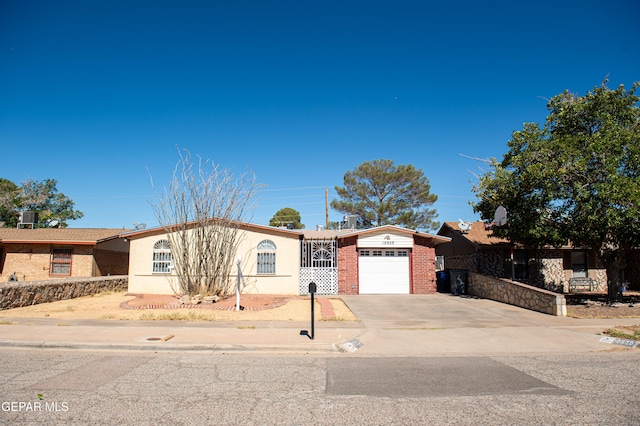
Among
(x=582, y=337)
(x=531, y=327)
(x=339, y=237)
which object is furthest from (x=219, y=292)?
(x=582, y=337)

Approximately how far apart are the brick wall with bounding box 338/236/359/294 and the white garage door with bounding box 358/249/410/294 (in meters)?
0.34

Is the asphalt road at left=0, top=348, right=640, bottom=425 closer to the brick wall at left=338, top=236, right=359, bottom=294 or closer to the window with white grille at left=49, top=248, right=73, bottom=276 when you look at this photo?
the brick wall at left=338, top=236, right=359, bottom=294

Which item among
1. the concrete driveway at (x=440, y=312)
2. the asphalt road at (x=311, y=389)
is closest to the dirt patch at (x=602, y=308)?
the concrete driveway at (x=440, y=312)

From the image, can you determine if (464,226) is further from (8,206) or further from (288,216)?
(8,206)

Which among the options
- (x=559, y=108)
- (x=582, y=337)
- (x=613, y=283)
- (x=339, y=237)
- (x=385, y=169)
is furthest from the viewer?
(x=385, y=169)

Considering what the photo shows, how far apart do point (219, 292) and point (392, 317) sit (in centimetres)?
762

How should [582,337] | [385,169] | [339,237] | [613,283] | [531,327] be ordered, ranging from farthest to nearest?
[385,169] < [339,237] < [613,283] < [531,327] < [582,337]

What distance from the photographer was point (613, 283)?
15141mm

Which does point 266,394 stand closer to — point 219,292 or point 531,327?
point 531,327

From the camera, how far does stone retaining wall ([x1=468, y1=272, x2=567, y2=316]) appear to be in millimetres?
13055

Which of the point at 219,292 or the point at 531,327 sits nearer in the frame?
the point at 531,327

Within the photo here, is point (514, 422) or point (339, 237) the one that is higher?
point (339, 237)

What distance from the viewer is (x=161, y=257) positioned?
1948 centimetres

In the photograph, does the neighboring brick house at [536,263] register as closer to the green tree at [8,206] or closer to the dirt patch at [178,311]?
the dirt patch at [178,311]
